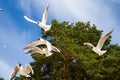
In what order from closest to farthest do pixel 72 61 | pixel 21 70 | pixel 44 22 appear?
pixel 44 22 < pixel 21 70 < pixel 72 61

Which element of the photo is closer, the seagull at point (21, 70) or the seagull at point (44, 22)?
the seagull at point (44, 22)

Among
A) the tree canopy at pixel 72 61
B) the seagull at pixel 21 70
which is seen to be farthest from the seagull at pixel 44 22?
the tree canopy at pixel 72 61

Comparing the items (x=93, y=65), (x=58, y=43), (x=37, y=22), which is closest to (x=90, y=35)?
(x=58, y=43)

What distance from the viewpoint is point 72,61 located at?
39.9 m

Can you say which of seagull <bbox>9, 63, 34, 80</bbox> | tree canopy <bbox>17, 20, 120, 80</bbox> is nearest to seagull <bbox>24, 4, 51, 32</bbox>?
seagull <bbox>9, 63, 34, 80</bbox>

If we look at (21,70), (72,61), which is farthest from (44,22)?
(72,61)

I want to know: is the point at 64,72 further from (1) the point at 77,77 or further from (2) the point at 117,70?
(2) the point at 117,70

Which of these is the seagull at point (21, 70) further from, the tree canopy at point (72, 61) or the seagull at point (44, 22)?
the tree canopy at point (72, 61)

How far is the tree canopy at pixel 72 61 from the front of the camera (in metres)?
35.3

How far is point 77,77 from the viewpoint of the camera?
4072 centimetres

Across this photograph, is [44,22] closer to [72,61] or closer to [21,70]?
[21,70]

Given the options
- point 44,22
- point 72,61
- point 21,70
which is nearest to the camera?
point 44,22

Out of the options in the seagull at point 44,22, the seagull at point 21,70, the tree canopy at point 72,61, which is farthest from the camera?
the tree canopy at point 72,61

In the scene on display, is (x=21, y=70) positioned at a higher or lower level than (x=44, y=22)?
lower
